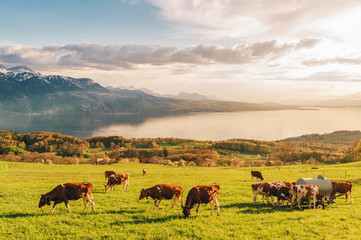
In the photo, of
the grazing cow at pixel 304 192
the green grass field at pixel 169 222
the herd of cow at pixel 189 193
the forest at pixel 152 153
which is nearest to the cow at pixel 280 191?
the herd of cow at pixel 189 193

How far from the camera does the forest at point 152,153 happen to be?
242 ft

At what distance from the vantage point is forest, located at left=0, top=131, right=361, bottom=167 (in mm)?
73688

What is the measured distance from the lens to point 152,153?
373 feet

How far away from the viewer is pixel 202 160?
310ft

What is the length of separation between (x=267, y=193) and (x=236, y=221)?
499cm

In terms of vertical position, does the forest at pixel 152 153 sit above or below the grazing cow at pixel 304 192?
below

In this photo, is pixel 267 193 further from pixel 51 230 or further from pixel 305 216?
pixel 51 230

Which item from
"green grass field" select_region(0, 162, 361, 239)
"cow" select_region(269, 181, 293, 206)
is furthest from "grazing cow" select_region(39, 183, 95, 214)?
"cow" select_region(269, 181, 293, 206)

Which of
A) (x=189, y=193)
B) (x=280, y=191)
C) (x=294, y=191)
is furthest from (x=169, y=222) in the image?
(x=294, y=191)

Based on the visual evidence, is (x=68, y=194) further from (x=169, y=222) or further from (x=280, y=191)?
→ (x=280, y=191)

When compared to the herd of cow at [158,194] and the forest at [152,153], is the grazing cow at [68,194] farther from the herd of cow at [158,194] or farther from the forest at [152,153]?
the forest at [152,153]

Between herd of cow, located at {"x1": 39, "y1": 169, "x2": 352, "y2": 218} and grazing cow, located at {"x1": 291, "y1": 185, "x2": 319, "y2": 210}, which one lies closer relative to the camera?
herd of cow, located at {"x1": 39, "y1": 169, "x2": 352, "y2": 218}

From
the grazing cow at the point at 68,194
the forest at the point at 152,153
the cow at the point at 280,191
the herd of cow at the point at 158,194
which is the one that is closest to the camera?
the herd of cow at the point at 158,194

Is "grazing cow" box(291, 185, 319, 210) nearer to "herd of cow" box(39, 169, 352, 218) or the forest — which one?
"herd of cow" box(39, 169, 352, 218)
